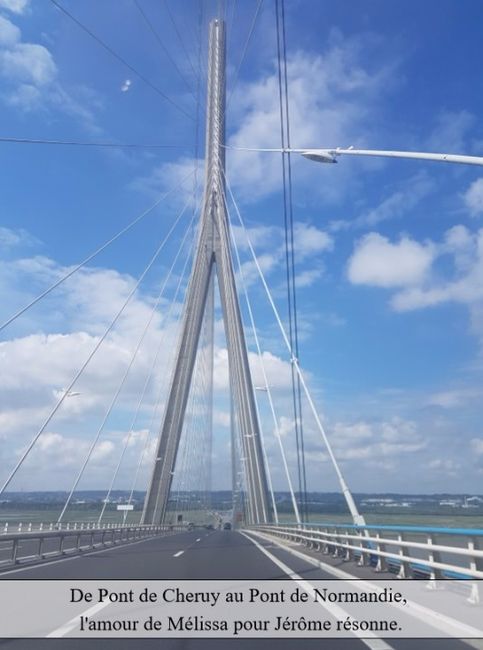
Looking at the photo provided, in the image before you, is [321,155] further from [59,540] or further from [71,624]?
[59,540]

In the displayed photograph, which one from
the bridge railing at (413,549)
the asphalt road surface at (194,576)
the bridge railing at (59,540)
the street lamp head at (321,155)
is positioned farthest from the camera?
the bridge railing at (59,540)

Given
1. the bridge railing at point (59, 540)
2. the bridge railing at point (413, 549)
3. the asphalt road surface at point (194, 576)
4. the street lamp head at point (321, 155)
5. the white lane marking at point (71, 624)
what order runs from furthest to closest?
the bridge railing at point (59, 540), the street lamp head at point (321, 155), the bridge railing at point (413, 549), the white lane marking at point (71, 624), the asphalt road surface at point (194, 576)

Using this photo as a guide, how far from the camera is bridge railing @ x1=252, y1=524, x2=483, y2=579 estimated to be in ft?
27.3

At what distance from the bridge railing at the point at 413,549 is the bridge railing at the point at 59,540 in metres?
7.04

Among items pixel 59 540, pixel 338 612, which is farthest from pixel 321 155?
pixel 59 540

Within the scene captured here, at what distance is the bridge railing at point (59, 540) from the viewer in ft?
54.9

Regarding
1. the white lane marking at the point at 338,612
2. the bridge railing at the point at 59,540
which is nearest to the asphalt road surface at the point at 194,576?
the white lane marking at the point at 338,612

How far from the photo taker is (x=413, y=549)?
12.7 meters

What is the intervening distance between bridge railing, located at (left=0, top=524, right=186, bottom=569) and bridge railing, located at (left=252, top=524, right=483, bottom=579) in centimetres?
704

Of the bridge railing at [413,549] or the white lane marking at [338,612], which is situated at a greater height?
the bridge railing at [413,549]

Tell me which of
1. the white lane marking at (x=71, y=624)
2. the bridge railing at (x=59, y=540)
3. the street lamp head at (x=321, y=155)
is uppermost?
the street lamp head at (x=321, y=155)

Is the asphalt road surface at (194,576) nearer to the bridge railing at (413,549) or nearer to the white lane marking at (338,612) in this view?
the white lane marking at (338,612)

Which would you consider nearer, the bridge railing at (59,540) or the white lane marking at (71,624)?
the white lane marking at (71,624)

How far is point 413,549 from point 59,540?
14330 mm
